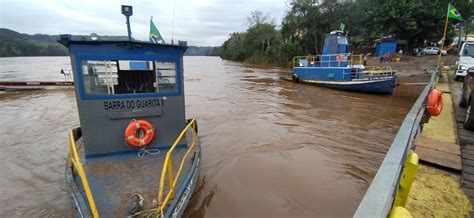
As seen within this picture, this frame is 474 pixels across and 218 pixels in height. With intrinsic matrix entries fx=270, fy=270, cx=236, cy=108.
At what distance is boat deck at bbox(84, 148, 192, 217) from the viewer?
3693 mm

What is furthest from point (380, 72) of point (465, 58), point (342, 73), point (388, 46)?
point (388, 46)

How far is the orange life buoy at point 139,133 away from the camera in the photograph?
507 cm

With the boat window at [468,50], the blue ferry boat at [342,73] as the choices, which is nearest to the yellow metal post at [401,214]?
the blue ferry boat at [342,73]

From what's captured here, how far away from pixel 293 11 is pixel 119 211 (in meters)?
44.2

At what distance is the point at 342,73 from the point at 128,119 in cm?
1580

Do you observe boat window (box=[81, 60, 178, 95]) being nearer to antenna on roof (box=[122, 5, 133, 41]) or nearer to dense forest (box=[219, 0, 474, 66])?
antenna on roof (box=[122, 5, 133, 41])

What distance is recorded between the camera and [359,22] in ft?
132

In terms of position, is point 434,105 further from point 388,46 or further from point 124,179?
point 388,46

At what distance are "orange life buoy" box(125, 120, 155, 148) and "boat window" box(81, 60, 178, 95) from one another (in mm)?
710

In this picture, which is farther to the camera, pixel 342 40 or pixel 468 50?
pixel 342 40

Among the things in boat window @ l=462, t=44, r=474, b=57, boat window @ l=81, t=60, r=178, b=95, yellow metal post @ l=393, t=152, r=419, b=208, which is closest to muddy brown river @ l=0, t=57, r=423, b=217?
yellow metal post @ l=393, t=152, r=419, b=208

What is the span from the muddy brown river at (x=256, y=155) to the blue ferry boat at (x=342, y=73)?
1837 millimetres

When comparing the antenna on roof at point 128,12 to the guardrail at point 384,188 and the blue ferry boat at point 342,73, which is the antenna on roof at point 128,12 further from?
the blue ferry boat at point 342,73

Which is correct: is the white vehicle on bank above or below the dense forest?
below
